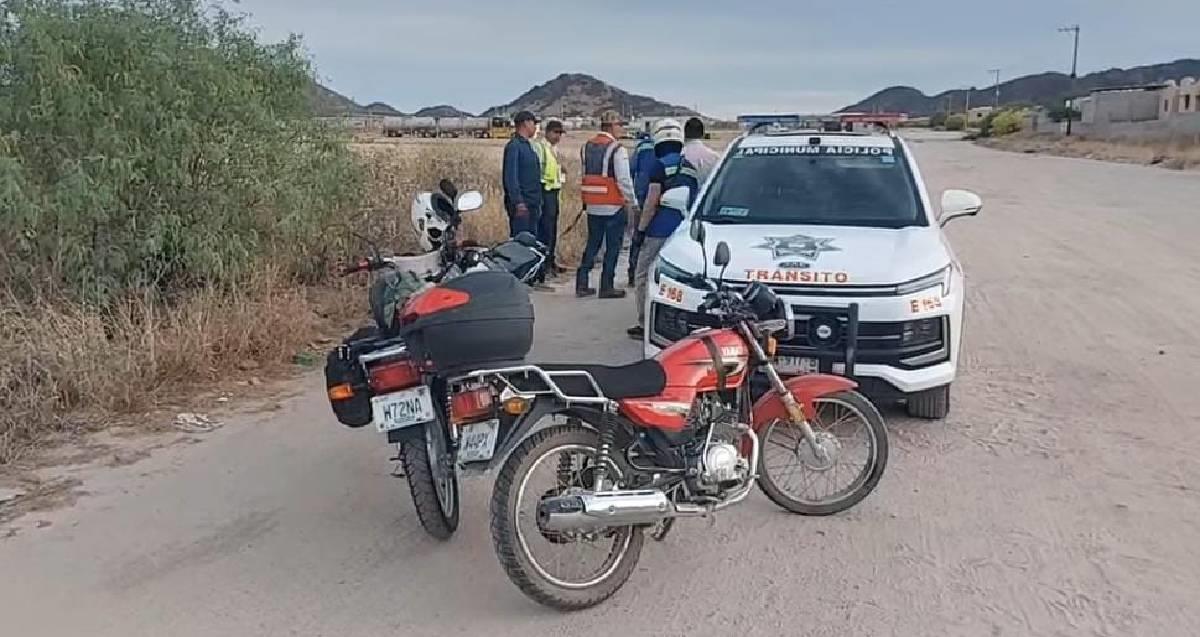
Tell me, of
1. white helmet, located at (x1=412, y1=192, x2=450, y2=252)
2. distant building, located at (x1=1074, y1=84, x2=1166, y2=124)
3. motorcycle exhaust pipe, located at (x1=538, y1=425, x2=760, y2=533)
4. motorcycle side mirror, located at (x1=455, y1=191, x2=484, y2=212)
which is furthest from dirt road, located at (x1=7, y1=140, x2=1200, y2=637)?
distant building, located at (x1=1074, y1=84, x2=1166, y2=124)

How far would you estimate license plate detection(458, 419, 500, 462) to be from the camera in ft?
14.5

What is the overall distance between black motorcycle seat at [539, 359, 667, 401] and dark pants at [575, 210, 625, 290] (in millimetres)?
7022

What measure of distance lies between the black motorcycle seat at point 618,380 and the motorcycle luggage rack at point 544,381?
0.6 inches

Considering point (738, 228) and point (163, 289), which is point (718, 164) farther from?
point (163, 289)

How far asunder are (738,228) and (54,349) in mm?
4253

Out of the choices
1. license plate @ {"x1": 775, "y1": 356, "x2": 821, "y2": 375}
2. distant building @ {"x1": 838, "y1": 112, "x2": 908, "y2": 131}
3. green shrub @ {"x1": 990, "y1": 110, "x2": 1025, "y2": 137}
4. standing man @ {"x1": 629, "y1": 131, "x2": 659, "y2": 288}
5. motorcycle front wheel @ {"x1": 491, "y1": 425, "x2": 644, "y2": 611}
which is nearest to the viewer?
motorcycle front wheel @ {"x1": 491, "y1": 425, "x2": 644, "y2": 611}

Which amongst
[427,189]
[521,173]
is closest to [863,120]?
[521,173]

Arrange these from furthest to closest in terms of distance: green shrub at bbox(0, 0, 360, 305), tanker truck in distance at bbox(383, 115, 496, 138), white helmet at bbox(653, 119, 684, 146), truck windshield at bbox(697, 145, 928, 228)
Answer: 1. tanker truck in distance at bbox(383, 115, 496, 138)
2. white helmet at bbox(653, 119, 684, 146)
3. truck windshield at bbox(697, 145, 928, 228)
4. green shrub at bbox(0, 0, 360, 305)

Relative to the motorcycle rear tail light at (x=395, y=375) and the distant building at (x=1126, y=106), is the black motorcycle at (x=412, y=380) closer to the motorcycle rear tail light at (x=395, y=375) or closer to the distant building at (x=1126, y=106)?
the motorcycle rear tail light at (x=395, y=375)

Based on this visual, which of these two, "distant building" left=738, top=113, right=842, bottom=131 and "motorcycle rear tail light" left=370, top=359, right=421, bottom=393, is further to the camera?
"distant building" left=738, top=113, right=842, bottom=131

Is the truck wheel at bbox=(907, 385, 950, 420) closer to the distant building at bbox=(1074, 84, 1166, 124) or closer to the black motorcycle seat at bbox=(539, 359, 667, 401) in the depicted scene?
the black motorcycle seat at bbox=(539, 359, 667, 401)

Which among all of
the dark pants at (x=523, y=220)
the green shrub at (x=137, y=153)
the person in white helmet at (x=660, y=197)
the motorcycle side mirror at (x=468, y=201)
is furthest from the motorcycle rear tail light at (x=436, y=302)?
the dark pants at (x=523, y=220)

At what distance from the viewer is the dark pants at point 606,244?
38.2 ft

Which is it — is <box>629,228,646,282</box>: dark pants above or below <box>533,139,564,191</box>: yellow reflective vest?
below
